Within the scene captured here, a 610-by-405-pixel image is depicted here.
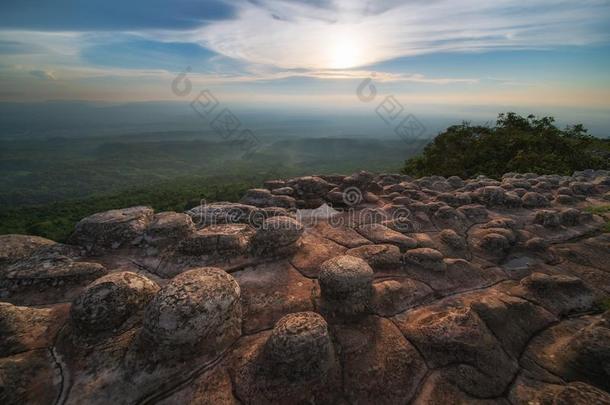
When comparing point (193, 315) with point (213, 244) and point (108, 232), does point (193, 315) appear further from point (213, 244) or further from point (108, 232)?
point (108, 232)

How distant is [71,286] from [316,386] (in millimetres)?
4440

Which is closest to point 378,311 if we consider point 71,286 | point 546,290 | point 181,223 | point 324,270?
point 324,270

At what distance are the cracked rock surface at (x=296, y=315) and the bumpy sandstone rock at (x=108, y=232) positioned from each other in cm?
3

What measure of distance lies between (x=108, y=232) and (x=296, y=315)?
4.75 m

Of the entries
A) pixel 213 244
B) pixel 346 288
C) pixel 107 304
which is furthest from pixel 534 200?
pixel 107 304

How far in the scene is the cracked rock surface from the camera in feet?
11.7

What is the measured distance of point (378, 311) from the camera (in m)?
4.71

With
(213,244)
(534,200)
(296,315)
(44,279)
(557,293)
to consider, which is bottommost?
(44,279)

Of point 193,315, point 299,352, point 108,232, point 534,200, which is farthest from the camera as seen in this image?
point 534,200

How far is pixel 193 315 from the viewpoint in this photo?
3734mm

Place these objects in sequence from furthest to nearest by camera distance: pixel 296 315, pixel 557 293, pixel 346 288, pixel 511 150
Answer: pixel 511 150 → pixel 557 293 → pixel 346 288 → pixel 296 315

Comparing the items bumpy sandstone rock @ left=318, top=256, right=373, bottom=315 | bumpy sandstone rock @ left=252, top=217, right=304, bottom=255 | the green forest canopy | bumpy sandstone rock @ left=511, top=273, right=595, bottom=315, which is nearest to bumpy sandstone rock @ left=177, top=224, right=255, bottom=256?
bumpy sandstone rock @ left=252, top=217, right=304, bottom=255

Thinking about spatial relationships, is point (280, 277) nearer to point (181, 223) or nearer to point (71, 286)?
point (181, 223)

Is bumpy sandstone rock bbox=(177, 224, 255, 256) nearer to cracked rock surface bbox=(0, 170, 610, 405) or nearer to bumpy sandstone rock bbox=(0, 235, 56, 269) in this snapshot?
cracked rock surface bbox=(0, 170, 610, 405)
